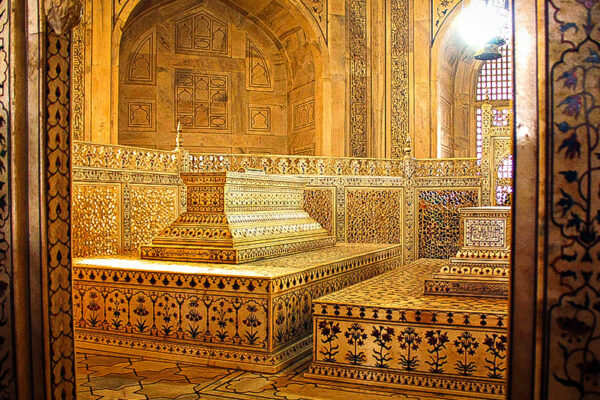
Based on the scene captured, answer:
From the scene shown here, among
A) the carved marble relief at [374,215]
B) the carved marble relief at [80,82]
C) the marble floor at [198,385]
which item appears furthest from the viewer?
the carved marble relief at [80,82]

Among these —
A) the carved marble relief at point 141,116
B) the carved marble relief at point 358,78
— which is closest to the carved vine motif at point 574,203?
the carved marble relief at point 358,78

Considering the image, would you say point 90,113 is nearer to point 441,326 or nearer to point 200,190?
point 200,190

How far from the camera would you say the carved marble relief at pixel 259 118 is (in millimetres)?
11086

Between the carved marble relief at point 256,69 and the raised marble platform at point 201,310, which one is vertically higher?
the carved marble relief at point 256,69

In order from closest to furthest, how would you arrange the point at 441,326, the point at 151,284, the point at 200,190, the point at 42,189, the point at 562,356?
the point at 562,356, the point at 42,189, the point at 441,326, the point at 151,284, the point at 200,190

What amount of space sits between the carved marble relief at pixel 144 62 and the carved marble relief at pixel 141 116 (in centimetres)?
40

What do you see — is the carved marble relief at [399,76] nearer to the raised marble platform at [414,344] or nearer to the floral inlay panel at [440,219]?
the floral inlay panel at [440,219]

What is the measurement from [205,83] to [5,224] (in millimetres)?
8990

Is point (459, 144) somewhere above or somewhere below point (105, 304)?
above

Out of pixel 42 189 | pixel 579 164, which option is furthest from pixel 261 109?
pixel 579 164

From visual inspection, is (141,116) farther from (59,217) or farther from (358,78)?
(59,217)

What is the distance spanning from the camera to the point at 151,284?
4.13 m

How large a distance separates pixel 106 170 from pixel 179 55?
17.3 feet

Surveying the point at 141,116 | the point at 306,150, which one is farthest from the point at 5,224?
the point at 306,150
